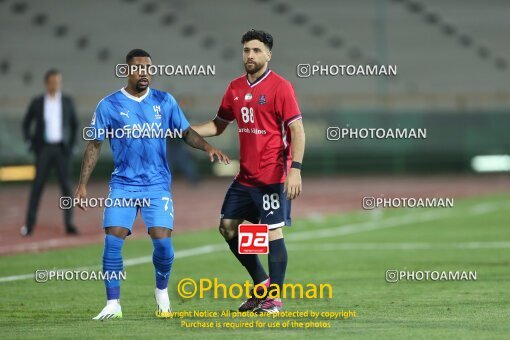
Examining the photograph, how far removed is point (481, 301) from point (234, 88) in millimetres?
2796

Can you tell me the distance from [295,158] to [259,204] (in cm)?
50

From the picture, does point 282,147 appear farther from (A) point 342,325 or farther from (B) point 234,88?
(A) point 342,325

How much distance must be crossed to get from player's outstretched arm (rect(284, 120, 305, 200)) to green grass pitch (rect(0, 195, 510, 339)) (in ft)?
3.48

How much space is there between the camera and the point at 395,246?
15727 millimetres

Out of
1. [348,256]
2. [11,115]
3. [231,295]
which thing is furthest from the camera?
[11,115]

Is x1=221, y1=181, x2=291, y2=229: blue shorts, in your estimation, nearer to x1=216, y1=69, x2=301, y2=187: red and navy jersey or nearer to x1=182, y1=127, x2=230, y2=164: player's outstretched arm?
x1=216, y1=69, x2=301, y2=187: red and navy jersey

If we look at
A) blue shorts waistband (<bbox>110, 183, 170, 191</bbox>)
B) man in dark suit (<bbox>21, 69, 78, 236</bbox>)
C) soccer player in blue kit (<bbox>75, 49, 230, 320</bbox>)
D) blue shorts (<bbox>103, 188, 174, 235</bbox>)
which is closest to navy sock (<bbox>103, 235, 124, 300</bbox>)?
soccer player in blue kit (<bbox>75, 49, 230, 320</bbox>)

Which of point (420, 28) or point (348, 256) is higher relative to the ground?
point (420, 28)

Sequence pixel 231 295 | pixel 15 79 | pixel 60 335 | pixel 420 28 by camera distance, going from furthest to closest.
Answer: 1. pixel 420 28
2. pixel 15 79
3. pixel 231 295
4. pixel 60 335

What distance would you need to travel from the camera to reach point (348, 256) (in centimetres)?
1448

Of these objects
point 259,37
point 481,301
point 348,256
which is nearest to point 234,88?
point 259,37

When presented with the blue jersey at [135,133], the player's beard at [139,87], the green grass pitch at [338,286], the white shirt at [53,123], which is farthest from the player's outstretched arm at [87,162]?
the white shirt at [53,123]

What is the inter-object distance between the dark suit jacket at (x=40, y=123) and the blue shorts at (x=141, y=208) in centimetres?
835

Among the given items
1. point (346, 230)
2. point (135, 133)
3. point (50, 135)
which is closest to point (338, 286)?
point (135, 133)
